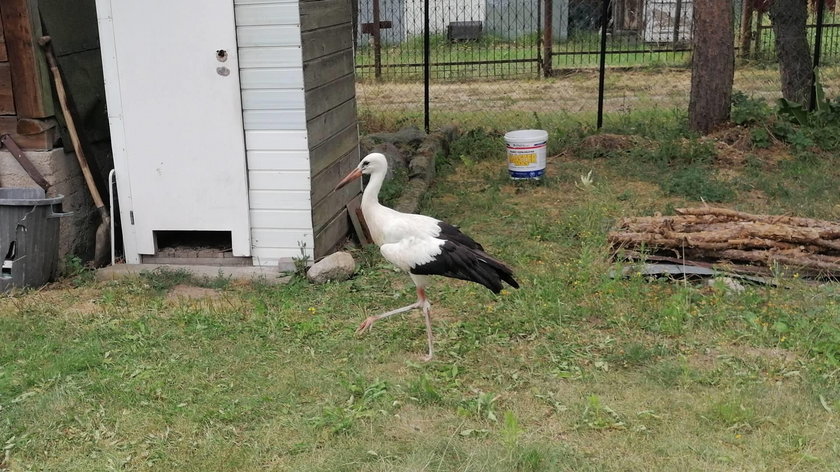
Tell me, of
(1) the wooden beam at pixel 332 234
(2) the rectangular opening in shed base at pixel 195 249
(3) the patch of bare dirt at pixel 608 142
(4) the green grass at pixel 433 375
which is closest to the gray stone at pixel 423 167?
(1) the wooden beam at pixel 332 234

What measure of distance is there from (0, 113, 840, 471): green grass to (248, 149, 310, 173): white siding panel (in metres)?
0.91

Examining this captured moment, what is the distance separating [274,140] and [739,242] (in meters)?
3.53

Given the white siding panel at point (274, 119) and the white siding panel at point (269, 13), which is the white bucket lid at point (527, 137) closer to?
the white siding panel at point (274, 119)

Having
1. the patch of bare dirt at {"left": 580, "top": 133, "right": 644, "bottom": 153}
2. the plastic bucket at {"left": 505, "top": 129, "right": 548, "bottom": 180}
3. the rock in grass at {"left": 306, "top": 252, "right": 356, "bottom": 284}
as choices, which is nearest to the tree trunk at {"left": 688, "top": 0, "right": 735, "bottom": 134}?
the patch of bare dirt at {"left": 580, "top": 133, "right": 644, "bottom": 153}

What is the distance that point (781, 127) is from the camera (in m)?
10.5

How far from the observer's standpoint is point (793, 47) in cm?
1136

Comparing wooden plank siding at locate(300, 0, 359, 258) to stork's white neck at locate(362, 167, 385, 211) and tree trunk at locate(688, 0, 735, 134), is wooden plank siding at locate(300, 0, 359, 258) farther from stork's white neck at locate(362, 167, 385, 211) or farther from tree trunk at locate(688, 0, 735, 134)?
tree trunk at locate(688, 0, 735, 134)

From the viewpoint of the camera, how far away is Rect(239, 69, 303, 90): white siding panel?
21.1 feet

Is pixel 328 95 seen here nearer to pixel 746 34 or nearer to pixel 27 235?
pixel 27 235

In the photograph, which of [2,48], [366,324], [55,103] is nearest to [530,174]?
[366,324]

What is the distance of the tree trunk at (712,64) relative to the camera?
1052cm

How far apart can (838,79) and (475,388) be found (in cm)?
1214

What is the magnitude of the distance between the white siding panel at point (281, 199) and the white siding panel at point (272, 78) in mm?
797

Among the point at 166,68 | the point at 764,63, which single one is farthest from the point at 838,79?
the point at 166,68
